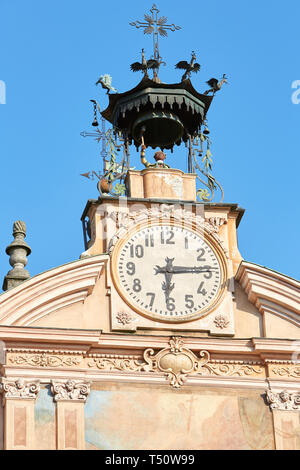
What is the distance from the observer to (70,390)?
780 inches

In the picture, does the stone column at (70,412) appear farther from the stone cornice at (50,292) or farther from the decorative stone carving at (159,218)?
the decorative stone carving at (159,218)

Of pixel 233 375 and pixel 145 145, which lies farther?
pixel 145 145

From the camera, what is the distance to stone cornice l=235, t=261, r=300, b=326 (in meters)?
20.8

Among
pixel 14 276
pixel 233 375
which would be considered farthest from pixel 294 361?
pixel 14 276

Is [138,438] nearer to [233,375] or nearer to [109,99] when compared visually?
[233,375]

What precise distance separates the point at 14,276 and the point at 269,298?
139 inches

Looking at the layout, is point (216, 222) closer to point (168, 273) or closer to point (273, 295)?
point (168, 273)

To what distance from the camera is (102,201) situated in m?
21.2

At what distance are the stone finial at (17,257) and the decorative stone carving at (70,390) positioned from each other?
191 centimetres

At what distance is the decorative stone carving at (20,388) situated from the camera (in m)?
19.6

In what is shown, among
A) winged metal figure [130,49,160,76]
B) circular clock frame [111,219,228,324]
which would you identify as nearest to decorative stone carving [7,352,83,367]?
circular clock frame [111,219,228,324]

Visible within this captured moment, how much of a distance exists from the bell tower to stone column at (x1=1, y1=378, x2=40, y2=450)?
1.47 m

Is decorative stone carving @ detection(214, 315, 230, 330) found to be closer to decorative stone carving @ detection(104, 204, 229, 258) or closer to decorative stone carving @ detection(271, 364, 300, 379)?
decorative stone carving @ detection(271, 364, 300, 379)

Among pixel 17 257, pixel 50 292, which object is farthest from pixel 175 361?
pixel 17 257
